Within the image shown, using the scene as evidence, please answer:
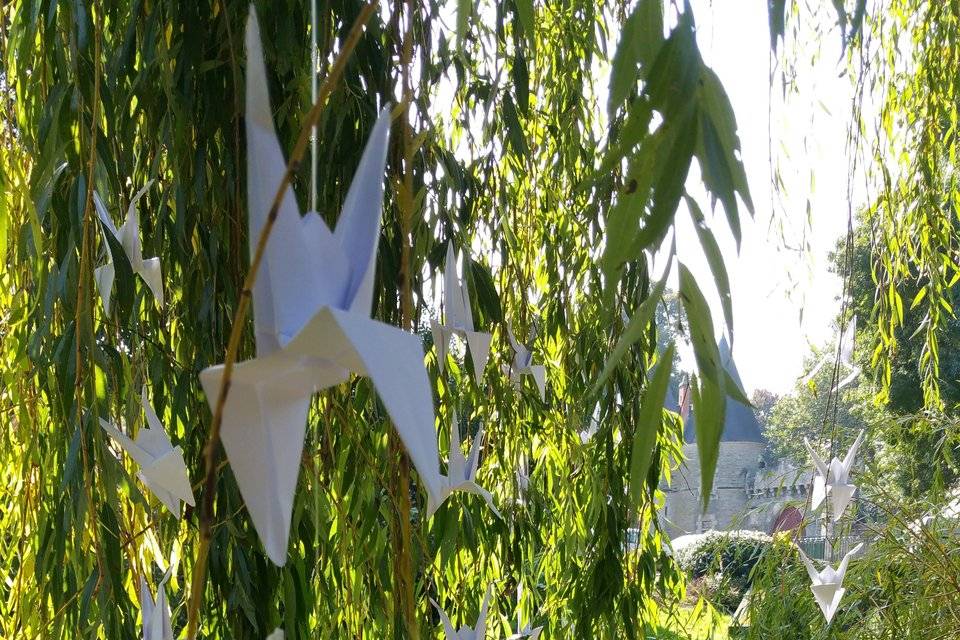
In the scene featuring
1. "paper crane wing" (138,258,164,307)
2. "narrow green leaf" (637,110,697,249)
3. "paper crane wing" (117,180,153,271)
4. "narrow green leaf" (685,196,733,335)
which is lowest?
"narrow green leaf" (685,196,733,335)

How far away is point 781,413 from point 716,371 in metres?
16.4

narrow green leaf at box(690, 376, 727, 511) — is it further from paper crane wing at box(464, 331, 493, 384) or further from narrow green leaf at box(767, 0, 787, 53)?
paper crane wing at box(464, 331, 493, 384)

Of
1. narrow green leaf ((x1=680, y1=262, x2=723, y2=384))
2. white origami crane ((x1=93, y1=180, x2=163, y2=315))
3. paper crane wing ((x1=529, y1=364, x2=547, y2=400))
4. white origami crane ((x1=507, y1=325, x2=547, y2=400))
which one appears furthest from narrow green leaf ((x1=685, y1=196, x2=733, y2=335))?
paper crane wing ((x1=529, y1=364, x2=547, y2=400))

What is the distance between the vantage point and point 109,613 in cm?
79

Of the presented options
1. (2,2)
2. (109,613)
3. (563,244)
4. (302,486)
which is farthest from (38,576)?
(563,244)

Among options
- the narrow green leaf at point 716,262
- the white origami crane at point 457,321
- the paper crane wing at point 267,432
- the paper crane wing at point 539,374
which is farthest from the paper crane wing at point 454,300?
the paper crane wing at point 267,432

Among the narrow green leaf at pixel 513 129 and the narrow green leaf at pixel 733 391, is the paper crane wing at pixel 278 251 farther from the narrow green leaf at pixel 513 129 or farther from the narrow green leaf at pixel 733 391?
the narrow green leaf at pixel 513 129

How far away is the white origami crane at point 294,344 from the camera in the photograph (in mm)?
282

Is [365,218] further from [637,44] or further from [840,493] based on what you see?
[840,493]

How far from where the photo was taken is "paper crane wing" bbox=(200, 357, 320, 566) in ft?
0.97

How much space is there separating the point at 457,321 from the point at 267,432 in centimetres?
59

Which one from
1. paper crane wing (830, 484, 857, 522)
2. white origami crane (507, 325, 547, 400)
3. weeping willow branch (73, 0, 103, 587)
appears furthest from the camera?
paper crane wing (830, 484, 857, 522)

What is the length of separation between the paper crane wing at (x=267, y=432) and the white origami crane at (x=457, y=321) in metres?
0.56

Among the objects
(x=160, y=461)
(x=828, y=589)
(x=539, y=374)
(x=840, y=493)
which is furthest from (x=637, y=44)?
(x=828, y=589)
